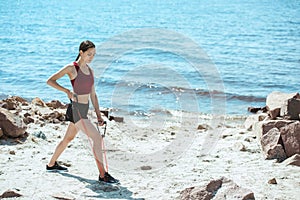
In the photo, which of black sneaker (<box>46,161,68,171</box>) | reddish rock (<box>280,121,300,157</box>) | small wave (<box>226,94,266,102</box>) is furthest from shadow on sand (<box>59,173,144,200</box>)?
small wave (<box>226,94,266,102</box>)

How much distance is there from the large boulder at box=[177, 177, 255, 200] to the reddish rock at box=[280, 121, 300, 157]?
201 cm

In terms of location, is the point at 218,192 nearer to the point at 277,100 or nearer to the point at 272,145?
the point at 272,145

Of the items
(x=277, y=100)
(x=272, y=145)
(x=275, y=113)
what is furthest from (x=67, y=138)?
(x=277, y=100)

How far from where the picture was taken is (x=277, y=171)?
6855 millimetres

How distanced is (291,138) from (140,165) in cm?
229

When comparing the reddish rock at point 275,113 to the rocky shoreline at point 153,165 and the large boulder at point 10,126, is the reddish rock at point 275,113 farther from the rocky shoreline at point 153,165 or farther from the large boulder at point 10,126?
the large boulder at point 10,126

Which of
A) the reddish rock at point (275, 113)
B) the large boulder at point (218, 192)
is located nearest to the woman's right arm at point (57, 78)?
the large boulder at point (218, 192)

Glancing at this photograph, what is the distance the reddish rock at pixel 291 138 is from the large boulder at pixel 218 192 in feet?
6.60

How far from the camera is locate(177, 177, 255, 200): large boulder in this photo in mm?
5512

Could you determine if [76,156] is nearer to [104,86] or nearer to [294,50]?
[104,86]

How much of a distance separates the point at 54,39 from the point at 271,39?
1313cm

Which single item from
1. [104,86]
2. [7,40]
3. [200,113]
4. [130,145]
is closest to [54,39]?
[7,40]

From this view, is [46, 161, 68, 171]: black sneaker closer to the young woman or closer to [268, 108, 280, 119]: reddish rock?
the young woman

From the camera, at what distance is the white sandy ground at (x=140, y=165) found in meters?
6.16
